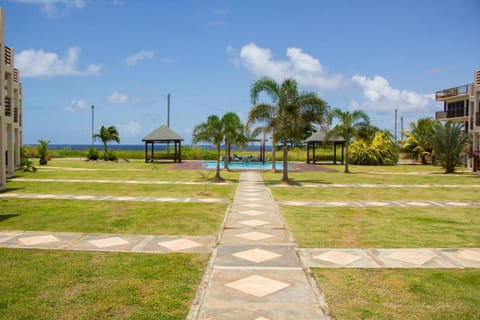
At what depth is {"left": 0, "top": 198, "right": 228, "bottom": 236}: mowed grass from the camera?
7.19 metres

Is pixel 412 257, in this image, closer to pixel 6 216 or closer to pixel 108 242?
pixel 108 242

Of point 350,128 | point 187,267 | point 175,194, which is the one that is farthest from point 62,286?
point 350,128

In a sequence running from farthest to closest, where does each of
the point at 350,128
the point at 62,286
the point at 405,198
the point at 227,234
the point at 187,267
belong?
the point at 350,128, the point at 405,198, the point at 227,234, the point at 187,267, the point at 62,286

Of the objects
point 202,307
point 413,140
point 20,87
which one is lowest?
point 202,307

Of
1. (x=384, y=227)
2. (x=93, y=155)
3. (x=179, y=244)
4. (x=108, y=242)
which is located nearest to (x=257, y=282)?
(x=179, y=244)

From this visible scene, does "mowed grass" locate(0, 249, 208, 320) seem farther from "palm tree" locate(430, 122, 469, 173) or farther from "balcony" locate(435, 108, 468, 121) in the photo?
"balcony" locate(435, 108, 468, 121)

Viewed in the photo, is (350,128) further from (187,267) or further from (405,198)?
(187,267)

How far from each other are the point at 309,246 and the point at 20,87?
2495 cm

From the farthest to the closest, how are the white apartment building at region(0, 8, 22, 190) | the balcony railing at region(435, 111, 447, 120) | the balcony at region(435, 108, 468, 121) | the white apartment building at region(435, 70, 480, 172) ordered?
the balcony railing at region(435, 111, 447, 120), the balcony at region(435, 108, 468, 121), the white apartment building at region(435, 70, 480, 172), the white apartment building at region(0, 8, 22, 190)

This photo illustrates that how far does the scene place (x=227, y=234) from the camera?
680 cm

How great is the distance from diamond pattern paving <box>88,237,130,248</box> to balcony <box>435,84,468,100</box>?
113 feet

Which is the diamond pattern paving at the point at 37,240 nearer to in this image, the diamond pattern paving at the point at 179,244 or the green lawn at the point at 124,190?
the diamond pattern paving at the point at 179,244

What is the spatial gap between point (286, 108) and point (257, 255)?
12649 mm

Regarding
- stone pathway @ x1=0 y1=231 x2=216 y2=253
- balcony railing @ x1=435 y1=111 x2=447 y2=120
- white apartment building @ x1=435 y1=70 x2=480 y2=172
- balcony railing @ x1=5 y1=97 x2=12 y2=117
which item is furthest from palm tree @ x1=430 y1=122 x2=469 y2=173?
balcony railing @ x1=5 y1=97 x2=12 y2=117
